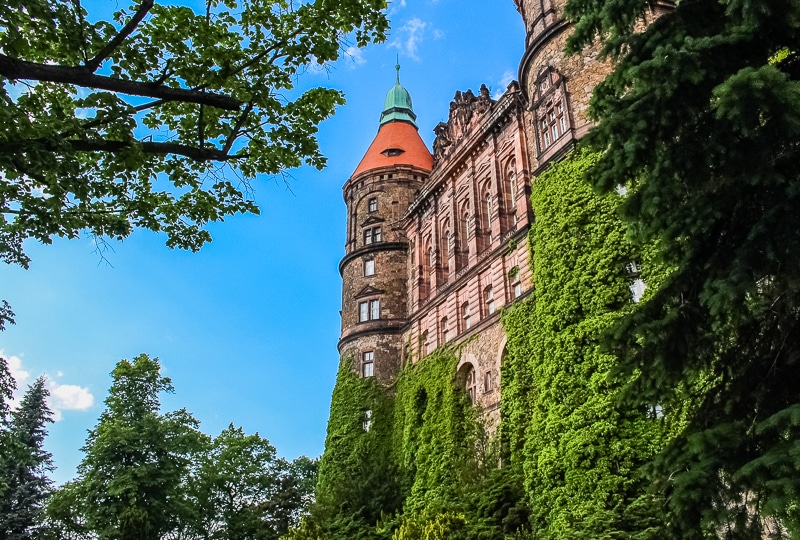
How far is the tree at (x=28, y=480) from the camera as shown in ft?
108

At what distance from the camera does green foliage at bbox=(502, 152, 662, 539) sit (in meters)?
16.5

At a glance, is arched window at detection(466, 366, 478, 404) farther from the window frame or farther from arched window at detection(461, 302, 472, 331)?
the window frame

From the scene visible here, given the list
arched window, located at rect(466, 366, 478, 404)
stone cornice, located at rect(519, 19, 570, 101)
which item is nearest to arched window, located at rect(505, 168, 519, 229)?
stone cornice, located at rect(519, 19, 570, 101)

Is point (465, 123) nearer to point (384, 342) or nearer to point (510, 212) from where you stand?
point (510, 212)

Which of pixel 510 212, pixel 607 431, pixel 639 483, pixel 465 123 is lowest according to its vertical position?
pixel 639 483

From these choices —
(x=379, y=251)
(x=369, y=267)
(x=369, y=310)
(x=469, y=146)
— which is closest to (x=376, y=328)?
(x=369, y=310)

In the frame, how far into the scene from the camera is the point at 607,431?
16953 millimetres

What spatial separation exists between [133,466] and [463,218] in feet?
67.9

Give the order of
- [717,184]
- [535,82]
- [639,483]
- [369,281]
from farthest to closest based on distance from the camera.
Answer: [369,281], [535,82], [639,483], [717,184]

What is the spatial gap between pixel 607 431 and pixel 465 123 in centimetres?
2173

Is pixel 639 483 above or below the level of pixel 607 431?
below

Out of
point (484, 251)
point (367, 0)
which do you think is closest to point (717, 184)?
point (367, 0)

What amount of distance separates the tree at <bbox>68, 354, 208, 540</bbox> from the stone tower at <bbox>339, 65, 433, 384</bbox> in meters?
10.4

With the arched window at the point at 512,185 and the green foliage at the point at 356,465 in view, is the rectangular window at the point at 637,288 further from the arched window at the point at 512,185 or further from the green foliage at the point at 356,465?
the green foliage at the point at 356,465
